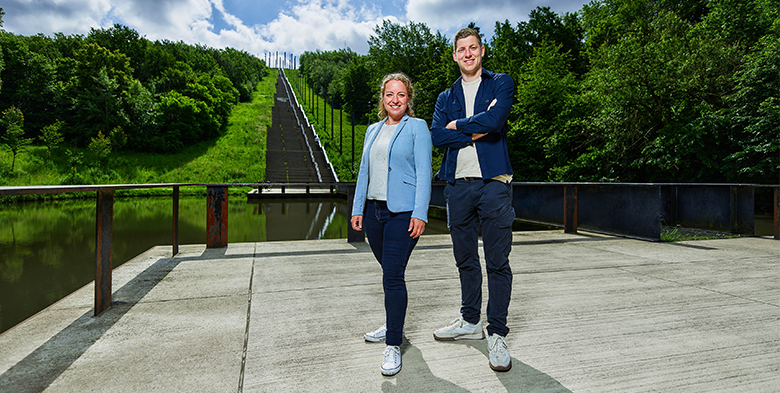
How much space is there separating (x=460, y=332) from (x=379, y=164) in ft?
4.29

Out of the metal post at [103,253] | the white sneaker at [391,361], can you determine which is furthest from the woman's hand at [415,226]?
the metal post at [103,253]

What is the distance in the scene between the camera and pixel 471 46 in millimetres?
2430

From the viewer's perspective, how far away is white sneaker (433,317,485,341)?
8.71 feet

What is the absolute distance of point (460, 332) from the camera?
2.66m

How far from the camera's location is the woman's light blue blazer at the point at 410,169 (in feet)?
7.26

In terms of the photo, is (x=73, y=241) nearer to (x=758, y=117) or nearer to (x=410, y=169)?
(x=410, y=169)

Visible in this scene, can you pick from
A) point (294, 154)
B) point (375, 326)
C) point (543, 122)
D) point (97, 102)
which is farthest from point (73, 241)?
point (97, 102)

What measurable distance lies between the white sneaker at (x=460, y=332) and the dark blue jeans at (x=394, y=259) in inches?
19.7

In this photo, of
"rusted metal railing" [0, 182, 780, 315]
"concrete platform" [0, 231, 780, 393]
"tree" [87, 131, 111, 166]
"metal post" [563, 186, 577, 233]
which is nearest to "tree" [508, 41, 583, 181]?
"rusted metal railing" [0, 182, 780, 315]

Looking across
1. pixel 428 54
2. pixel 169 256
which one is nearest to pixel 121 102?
pixel 428 54

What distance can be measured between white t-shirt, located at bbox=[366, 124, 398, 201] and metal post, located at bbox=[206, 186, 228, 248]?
4.26 m

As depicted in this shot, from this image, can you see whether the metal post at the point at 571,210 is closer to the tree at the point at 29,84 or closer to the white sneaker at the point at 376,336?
the white sneaker at the point at 376,336

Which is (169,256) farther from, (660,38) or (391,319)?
(660,38)

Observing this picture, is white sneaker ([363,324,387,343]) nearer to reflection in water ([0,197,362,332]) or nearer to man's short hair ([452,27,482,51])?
man's short hair ([452,27,482,51])
